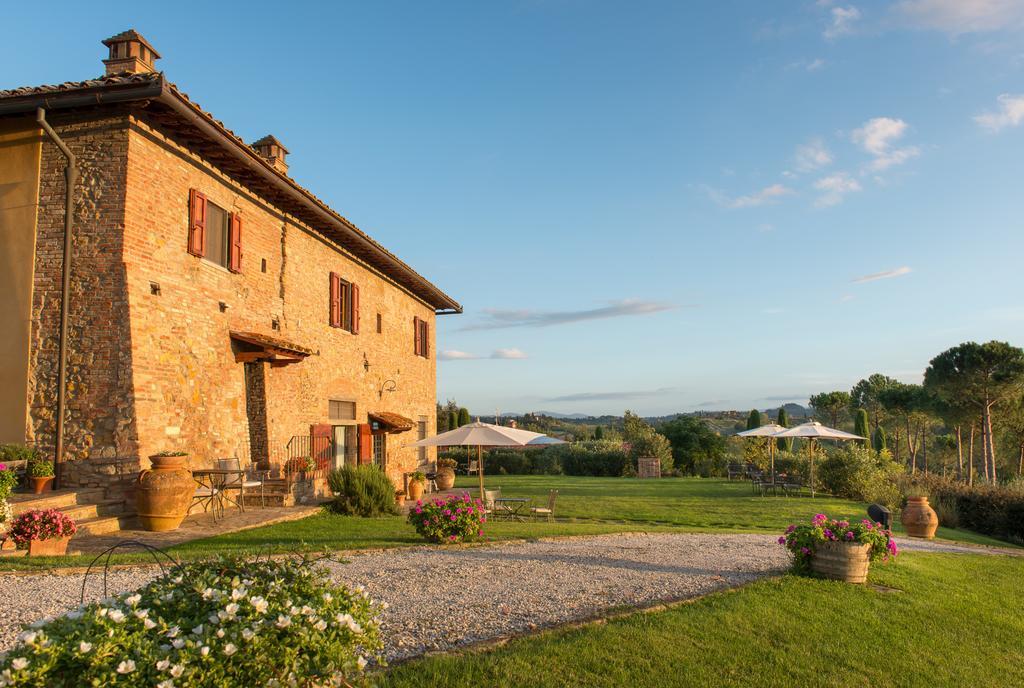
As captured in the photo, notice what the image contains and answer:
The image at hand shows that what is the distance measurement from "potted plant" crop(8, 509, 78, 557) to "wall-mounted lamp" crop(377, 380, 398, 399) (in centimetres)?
1073

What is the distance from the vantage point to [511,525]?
11406 mm

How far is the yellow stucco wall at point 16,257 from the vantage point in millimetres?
9508

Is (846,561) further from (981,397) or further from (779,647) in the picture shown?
(981,397)

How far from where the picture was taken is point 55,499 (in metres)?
8.69

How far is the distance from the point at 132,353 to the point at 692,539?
8.97m

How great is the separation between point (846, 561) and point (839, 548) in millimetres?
152

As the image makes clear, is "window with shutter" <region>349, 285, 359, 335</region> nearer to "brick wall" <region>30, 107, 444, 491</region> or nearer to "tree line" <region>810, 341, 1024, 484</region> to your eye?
"brick wall" <region>30, 107, 444, 491</region>

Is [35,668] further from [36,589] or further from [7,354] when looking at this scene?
[7,354]

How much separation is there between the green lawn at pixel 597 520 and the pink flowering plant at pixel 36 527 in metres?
0.43

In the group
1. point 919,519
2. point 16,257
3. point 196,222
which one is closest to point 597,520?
point 919,519

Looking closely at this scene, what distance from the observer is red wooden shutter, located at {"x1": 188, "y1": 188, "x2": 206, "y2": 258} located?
35.3ft

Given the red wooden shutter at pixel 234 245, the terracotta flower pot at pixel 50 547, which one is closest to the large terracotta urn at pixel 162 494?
the terracotta flower pot at pixel 50 547

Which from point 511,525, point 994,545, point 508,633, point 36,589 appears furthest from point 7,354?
point 994,545

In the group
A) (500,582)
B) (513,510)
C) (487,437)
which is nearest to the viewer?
(500,582)
